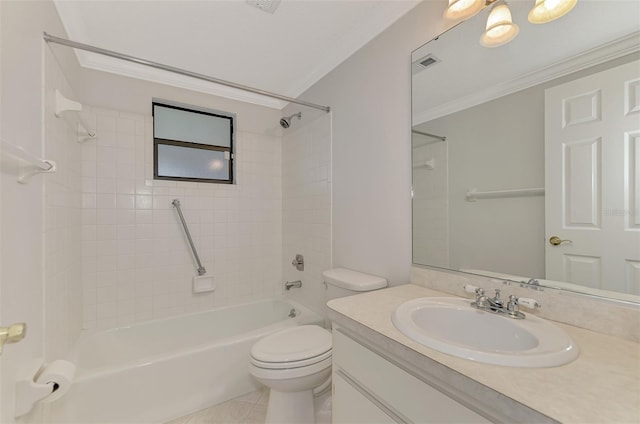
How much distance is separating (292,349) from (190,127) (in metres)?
2.02

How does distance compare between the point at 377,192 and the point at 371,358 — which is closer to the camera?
the point at 371,358

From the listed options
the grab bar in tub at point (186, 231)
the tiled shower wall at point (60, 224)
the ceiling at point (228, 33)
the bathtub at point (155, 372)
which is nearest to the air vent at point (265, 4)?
the ceiling at point (228, 33)

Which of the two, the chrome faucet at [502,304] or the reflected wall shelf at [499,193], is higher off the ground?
the reflected wall shelf at [499,193]

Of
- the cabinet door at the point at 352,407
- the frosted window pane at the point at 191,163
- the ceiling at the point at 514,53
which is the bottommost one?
the cabinet door at the point at 352,407

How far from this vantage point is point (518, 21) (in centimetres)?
98

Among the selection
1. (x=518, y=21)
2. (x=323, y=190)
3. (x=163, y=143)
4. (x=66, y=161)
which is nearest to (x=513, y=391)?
(x=518, y=21)

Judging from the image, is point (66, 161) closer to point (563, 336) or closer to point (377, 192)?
point (377, 192)

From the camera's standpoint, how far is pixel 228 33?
1.62 m

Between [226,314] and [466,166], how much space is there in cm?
213

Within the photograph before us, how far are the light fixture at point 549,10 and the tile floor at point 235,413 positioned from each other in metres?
2.24

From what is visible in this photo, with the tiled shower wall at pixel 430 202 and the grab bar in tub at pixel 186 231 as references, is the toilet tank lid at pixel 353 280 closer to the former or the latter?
the tiled shower wall at pixel 430 202

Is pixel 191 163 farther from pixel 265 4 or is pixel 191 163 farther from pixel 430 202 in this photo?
pixel 430 202

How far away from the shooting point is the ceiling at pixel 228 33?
4.63ft

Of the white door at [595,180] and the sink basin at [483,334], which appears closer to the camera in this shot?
the sink basin at [483,334]
